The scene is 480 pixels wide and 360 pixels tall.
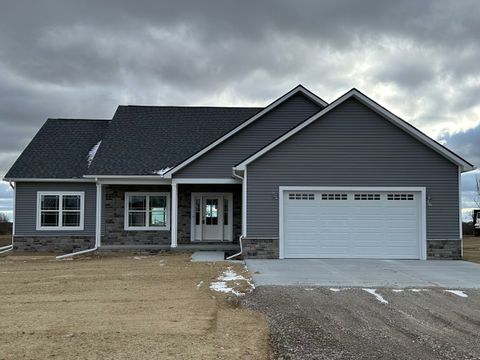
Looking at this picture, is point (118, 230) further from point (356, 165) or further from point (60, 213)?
point (356, 165)

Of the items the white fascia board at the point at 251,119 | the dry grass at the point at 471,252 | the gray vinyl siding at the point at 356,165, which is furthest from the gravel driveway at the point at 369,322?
the white fascia board at the point at 251,119

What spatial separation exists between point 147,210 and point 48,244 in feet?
13.2

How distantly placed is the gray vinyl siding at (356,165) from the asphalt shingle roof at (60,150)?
8.02 metres

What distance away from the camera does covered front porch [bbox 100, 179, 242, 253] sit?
62.8 feet

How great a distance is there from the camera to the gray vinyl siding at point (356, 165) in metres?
15.6

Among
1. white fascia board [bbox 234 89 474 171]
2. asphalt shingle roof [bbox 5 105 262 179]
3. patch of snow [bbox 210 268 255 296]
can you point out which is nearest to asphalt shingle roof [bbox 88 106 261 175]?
asphalt shingle roof [bbox 5 105 262 179]

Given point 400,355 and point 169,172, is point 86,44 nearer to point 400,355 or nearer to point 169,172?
point 169,172

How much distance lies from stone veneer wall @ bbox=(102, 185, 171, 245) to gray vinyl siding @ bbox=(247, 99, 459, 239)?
17.2 ft

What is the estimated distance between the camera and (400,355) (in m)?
5.90

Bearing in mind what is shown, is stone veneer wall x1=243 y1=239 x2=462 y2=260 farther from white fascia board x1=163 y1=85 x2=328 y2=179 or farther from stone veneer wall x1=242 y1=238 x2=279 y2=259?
white fascia board x1=163 y1=85 x2=328 y2=179

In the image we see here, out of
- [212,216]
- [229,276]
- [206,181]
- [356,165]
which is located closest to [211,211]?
[212,216]

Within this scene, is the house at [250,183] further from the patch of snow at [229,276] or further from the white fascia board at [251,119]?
the patch of snow at [229,276]

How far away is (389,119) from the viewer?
618 inches

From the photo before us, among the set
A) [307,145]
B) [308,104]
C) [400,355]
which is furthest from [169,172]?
[400,355]
